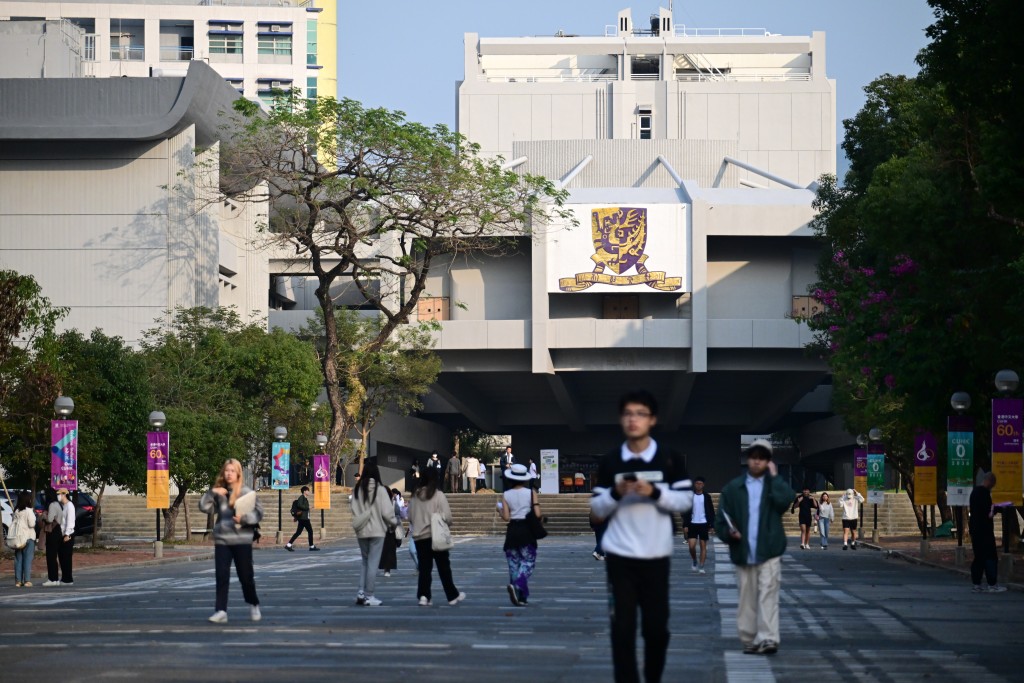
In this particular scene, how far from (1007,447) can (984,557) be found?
9.61 feet

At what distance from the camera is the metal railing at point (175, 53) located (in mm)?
97750

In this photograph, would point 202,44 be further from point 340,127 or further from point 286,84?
point 340,127

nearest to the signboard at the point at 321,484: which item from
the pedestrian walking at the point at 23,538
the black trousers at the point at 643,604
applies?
the pedestrian walking at the point at 23,538

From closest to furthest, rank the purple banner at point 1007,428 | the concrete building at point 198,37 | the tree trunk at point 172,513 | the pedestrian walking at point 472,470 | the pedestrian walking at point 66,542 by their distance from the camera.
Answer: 1. the purple banner at point 1007,428
2. the pedestrian walking at point 66,542
3. the tree trunk at point 172,513
4. the pedestrian walking at point 472,470
5. the concrete building at point 198,37

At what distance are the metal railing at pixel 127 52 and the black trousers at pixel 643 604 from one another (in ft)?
308

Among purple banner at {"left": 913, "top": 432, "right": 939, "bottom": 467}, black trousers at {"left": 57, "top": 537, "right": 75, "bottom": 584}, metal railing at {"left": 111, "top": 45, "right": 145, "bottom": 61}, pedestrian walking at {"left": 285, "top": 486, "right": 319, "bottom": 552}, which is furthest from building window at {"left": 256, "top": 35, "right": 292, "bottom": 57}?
black trousers at {"left": 57, "top": 537, "right": 75, "bottom": 584}

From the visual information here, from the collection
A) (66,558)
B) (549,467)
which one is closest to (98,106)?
(549,467)

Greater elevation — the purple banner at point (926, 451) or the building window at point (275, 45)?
the building window at point (275, 45)

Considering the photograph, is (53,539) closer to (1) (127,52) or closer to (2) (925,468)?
(2) (925,468)

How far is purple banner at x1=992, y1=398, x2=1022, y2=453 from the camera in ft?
78.3

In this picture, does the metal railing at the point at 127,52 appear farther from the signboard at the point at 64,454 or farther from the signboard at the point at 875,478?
the signboard at the point at 64,454

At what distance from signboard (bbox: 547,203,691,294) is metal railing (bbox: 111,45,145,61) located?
40.1 metres

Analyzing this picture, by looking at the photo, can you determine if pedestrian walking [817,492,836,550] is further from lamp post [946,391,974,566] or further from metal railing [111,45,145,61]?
metal railing [111,45,145,61]

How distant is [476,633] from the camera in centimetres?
1438
